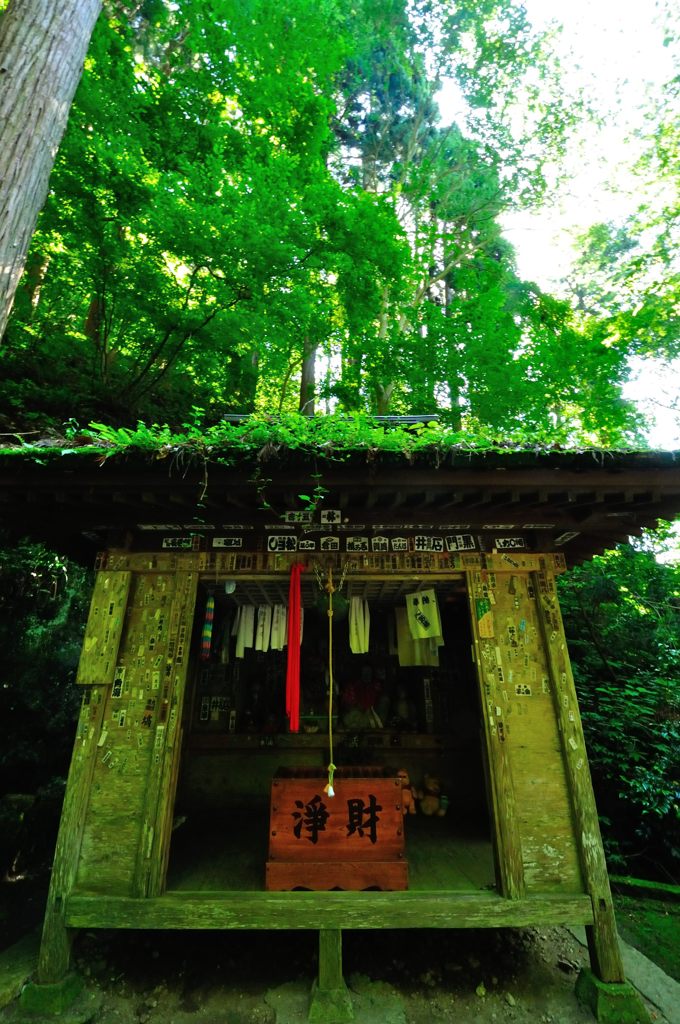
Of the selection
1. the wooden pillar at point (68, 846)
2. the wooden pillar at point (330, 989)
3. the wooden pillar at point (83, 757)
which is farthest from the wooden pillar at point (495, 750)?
the wooden pillar at point (68, 846)

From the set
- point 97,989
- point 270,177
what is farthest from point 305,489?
point 270,177

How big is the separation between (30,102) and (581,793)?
9.14 meters

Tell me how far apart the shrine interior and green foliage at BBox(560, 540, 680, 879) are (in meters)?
2.41

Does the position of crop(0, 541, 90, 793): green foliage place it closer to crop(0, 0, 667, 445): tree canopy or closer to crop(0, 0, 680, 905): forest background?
crop(0, 0, 680, 905): forest background

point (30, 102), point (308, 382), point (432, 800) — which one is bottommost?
point (432, 800)

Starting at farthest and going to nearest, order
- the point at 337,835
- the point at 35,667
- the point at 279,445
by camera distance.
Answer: the point at 35,667
the point at 337,835
the point at 279,445

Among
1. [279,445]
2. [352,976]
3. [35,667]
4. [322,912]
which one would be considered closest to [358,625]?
[322,912]

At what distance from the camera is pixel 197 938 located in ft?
18.1

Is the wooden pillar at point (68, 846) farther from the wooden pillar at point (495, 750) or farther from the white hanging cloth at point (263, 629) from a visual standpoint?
the wooden pillar at point (495, 750)

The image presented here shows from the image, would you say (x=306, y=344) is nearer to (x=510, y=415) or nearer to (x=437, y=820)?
(x=510, y=415)

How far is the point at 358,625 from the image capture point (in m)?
6.93

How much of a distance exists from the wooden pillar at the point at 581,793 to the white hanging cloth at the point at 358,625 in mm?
2576

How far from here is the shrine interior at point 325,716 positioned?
7.47 meters

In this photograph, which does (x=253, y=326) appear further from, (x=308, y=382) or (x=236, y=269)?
(x=308, y=382)
